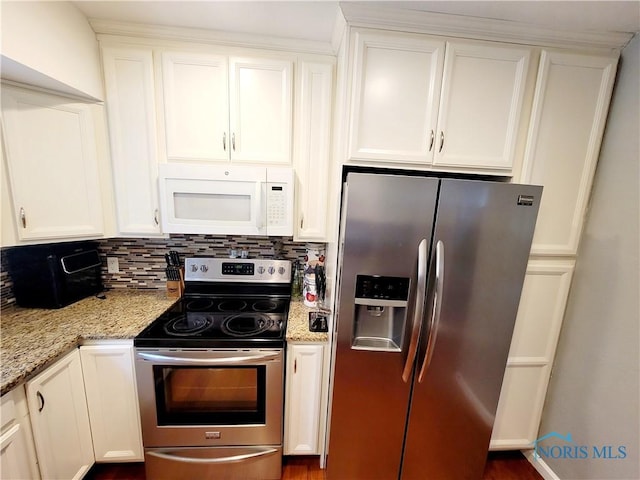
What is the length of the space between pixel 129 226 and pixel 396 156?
162 centimetres

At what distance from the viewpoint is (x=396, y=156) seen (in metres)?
1.24

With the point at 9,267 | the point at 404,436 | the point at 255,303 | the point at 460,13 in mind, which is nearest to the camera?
the point at 460,13

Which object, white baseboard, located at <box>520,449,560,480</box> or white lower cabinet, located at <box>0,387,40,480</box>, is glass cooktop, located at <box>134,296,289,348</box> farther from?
white baseboard, located at <box>520,449,560,480</box>

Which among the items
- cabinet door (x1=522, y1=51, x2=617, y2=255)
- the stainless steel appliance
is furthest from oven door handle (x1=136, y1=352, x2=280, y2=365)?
cabinet door (x1=522, y1=51, x2=617, y2=255)

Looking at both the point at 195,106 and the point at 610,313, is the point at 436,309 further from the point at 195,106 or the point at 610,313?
the point at 195,106

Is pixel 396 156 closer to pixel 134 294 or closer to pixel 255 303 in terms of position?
pixel 255 303

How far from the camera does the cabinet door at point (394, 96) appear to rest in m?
1.16

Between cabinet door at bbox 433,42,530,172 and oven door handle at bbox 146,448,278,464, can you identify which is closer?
cabinet door at bbox 433,42,530,172

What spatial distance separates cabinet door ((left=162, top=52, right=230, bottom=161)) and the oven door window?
1211 millimetres

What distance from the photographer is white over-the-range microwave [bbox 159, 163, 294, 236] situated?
1.44m

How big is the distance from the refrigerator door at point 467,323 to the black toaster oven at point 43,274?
2.07 metres

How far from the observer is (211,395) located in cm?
137

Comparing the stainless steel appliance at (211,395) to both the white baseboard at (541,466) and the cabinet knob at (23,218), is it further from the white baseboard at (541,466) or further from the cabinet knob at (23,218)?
the white baseboard at (541,466)

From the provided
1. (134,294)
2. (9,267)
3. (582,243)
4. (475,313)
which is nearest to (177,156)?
(134,294)
